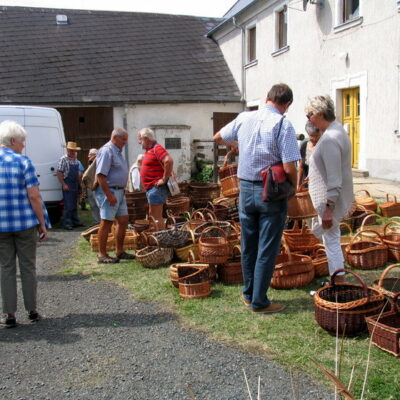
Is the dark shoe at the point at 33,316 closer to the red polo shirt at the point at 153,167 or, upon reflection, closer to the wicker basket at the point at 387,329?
the red polo shirt at the point at 153,167

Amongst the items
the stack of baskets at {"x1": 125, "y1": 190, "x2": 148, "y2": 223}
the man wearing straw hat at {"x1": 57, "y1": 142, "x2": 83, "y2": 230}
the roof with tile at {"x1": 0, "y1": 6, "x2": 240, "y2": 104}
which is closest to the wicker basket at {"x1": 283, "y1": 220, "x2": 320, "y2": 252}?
the stack of baskets at {"x1": 125, "y1": 190, "x2": 148, "y2": 223}

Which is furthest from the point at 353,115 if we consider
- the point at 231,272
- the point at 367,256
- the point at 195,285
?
the point at 195,285

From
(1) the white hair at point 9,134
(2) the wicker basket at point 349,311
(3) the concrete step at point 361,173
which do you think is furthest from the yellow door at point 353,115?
(1) the white hair at point 9,134

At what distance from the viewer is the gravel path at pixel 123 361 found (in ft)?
10.3

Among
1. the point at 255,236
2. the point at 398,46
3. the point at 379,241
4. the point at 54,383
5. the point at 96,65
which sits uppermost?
the point at 96,65

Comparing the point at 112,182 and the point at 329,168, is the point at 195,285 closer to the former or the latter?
the point at 329,168

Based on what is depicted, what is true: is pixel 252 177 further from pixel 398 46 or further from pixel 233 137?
pixel 398 46

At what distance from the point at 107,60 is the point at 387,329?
16.6 meters

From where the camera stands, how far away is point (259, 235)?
4.27 meters

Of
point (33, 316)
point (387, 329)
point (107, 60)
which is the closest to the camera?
point (387, 329)

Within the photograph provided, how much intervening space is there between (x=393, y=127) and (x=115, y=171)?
716 cm

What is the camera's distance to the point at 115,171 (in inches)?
247

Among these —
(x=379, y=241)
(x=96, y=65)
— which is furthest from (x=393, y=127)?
(x=96, y=65)

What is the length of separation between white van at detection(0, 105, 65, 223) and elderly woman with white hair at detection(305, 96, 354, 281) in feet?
21.7
